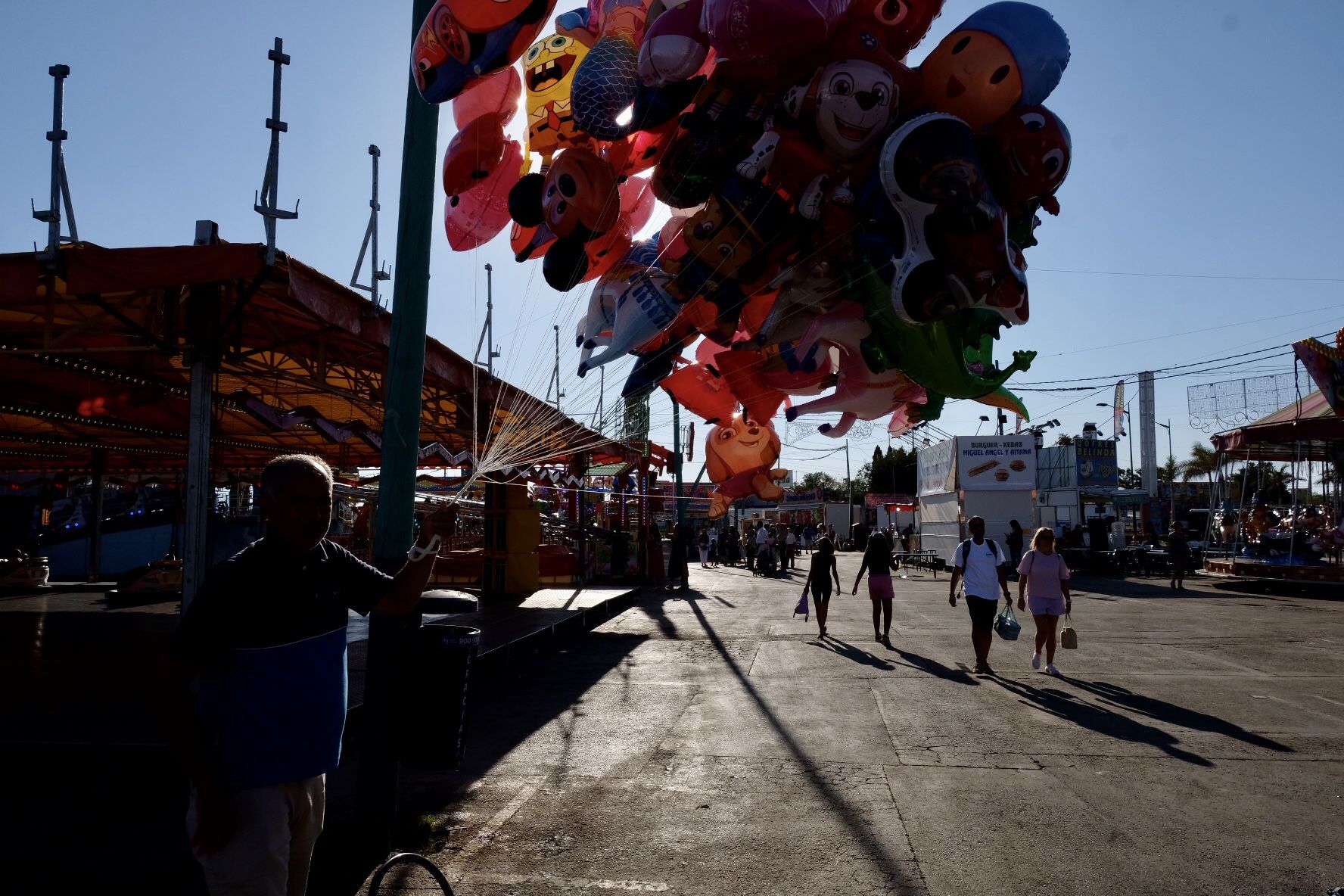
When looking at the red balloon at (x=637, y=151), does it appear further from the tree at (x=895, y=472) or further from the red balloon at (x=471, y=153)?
the tree at (x=895, y=472)

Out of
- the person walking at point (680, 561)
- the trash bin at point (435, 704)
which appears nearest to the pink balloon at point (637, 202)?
the trash bin at point (435, 704)

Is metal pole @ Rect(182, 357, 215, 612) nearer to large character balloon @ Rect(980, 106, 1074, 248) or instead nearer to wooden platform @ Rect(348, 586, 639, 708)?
wooden platform @ Rect(348, 586, 639, 708)

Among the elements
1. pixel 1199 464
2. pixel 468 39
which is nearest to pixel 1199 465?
pixel 1199 464

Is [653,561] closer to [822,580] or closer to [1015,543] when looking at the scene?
[1015,543]

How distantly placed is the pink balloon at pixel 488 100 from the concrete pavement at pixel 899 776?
4.75 metres

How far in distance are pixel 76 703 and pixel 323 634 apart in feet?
19.4

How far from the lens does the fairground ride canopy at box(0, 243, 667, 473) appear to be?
7629mm

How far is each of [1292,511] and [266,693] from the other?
2664 centimetres

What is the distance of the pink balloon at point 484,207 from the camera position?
21.1ft

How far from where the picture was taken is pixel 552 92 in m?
6.11

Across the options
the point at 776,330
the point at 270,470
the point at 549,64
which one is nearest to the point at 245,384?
the point at 549,64

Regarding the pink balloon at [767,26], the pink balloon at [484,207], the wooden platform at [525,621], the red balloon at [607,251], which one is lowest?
the wooden platform at [525,621]

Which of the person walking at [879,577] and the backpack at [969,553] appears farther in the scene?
the person walking at [879,577]

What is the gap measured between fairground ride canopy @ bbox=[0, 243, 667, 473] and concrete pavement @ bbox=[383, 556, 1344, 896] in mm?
2475
